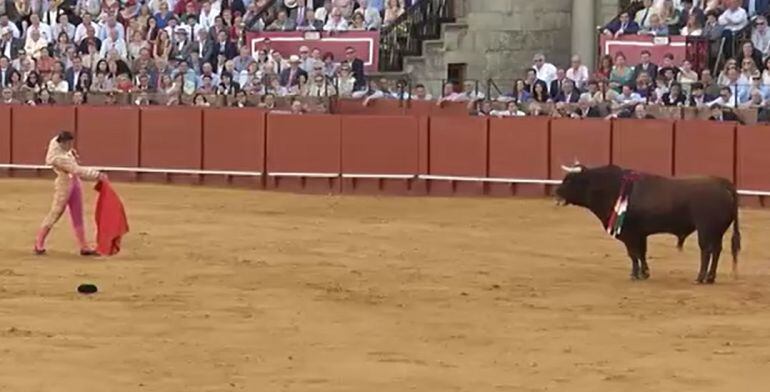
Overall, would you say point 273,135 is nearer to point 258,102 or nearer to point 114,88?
point 258,102

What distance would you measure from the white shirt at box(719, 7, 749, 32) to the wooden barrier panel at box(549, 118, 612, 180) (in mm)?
1976

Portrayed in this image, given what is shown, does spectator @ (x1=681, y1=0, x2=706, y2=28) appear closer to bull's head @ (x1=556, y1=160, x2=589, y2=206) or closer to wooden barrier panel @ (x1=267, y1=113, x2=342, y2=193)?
wooden barrier panel @ (x1=267, y1=113, x2=342, y2=193)

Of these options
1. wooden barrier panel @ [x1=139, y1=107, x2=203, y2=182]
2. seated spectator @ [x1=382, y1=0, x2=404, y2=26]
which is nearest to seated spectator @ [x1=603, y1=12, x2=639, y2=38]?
seated spectator @ [x1=382, y1=0, x2=404, y2=26]

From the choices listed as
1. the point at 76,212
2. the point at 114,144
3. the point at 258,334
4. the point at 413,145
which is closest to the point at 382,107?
the point at 413,145

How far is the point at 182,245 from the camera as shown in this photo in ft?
67.7

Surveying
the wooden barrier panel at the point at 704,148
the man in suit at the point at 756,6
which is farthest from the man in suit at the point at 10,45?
the man in suit at the point at 756,6

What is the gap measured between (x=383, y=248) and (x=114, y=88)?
10.1 metres

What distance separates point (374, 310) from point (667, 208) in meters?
3.07

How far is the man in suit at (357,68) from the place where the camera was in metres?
29.0

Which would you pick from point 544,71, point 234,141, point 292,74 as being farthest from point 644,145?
point 234,141

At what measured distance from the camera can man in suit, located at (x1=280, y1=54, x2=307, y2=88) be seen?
2859cm

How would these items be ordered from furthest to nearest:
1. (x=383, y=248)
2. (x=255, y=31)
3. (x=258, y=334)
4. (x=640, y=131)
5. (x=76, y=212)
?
(x=255, y=31) → (x=640, y=131) → (x=383, y=248) → (x=76, y=212) → (x=258, y=334)

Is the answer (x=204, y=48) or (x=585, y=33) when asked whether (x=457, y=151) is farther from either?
(x=204, y=48)

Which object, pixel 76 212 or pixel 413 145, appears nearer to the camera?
pixel 76 212
